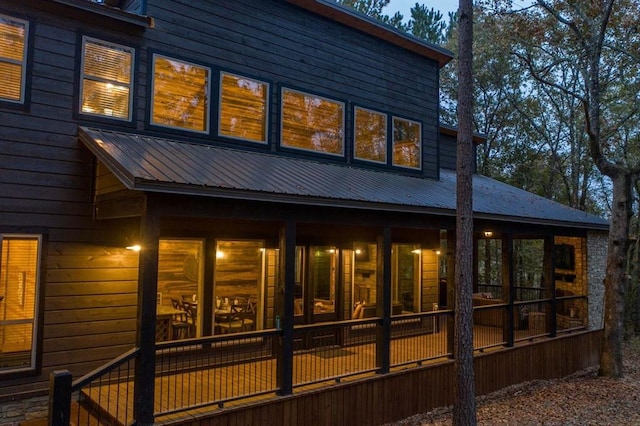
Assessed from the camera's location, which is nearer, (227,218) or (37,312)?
(227,218)

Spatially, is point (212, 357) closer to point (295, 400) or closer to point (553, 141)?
point (295, 400)

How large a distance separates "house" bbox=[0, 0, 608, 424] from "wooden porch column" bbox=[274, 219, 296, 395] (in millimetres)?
28

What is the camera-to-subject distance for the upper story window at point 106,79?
7.23 m

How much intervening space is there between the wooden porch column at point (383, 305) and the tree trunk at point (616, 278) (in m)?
6.42

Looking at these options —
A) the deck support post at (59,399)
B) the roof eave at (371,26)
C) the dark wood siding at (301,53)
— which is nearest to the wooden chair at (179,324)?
the dark wood siding at (301,53)

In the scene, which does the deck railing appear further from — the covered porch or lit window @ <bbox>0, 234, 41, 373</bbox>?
lit window @ <bbox>0, 234, 41, 373</bbox>

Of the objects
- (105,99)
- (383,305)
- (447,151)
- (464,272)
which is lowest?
(383,305)

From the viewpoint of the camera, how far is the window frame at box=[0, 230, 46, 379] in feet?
21.2

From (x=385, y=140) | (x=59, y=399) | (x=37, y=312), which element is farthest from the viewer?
(x=385, y=140)

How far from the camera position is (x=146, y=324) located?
18.5ft

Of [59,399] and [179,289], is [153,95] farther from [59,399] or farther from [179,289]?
[59,399]

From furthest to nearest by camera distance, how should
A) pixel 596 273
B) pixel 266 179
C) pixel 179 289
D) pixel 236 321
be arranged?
pixel 596 273, pixel 236 321, pixel 179 289, pixel 266 179

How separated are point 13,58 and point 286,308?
504 centimetres

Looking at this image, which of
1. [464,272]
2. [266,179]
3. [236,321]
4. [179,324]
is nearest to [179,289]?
[179,324]
